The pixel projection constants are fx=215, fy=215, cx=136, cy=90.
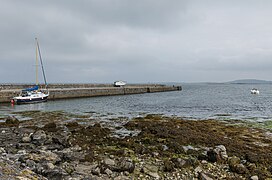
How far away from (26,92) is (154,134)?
3489cm

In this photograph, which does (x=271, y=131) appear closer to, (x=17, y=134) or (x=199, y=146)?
(x=199, y=146)

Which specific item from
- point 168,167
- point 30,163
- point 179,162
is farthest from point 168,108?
point 30,163

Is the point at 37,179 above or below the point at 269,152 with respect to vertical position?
above

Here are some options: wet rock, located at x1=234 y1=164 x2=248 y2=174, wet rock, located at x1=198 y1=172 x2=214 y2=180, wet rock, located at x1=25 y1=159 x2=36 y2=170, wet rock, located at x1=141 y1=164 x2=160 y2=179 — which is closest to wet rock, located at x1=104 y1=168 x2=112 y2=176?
wet rock, located at x1=141 y1=164 x2=160 y2=179

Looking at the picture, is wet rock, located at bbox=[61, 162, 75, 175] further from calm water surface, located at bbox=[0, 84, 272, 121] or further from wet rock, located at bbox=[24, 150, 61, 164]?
calm water surface, located at bbox=[0, 84, 272, 121]

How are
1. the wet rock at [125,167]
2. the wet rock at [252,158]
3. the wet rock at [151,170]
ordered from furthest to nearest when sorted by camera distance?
the wet rock at [252,158]
the wet rock at [125,167]
the wet rock at [151,170]

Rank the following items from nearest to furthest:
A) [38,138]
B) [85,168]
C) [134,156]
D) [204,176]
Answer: [204,176]
[85,168]
[134,156]
[38,138]

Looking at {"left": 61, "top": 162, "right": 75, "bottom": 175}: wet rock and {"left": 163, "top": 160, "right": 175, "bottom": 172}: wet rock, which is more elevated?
{"left": 61, "top": 162, "right": 75, "bottom": 175}: wet rock

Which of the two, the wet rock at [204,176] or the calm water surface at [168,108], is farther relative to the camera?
the calm water surface at [168,108]

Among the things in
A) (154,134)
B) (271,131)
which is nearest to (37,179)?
(154,134)

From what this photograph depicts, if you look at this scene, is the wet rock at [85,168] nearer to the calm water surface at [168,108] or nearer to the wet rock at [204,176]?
the wet rock at [204,176]

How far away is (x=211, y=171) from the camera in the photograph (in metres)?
8.67

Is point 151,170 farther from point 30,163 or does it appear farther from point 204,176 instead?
point 30,163

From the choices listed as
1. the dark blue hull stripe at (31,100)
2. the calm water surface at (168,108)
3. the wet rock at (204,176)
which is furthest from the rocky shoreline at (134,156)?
the dark blue hull stripe at (31,100)
